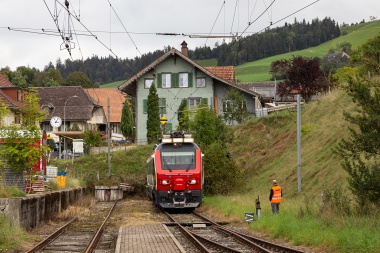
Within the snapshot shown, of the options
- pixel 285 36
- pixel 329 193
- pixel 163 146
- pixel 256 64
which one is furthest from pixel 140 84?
pixel 285 36

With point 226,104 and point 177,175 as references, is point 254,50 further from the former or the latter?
point 177,175

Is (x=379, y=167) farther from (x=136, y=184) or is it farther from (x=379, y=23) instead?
(x=379, y=23)

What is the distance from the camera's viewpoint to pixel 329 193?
65.0ft

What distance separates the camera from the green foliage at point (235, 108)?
5966 cm

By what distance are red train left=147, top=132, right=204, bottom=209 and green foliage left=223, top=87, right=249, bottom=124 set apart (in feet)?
95.5

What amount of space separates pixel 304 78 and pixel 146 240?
44370mm

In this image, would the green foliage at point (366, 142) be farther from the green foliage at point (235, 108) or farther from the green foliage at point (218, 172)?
the green foliage at point (235, 108)

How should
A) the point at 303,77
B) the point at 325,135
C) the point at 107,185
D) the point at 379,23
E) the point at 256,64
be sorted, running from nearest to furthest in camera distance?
the point at 325,135
the point at 107,185
the point at 303,77
the point at 256,64
the point at 379,23

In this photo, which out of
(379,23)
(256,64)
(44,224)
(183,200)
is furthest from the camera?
(379,23)

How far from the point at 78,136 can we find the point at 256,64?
317 ft

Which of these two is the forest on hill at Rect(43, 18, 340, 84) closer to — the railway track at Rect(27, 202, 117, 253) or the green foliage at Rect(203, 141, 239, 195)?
the green foliage at Rect(203, 141, 239, 195)

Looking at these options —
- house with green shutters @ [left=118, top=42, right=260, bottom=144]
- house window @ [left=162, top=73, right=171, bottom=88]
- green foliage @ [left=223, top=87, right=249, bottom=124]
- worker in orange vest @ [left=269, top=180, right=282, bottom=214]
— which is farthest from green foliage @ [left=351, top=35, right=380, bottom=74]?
worker in orange vest @ [left=269, top=180, right=282, bottom=214]

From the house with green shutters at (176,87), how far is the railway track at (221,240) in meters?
41.8

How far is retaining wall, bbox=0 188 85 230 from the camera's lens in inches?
754
